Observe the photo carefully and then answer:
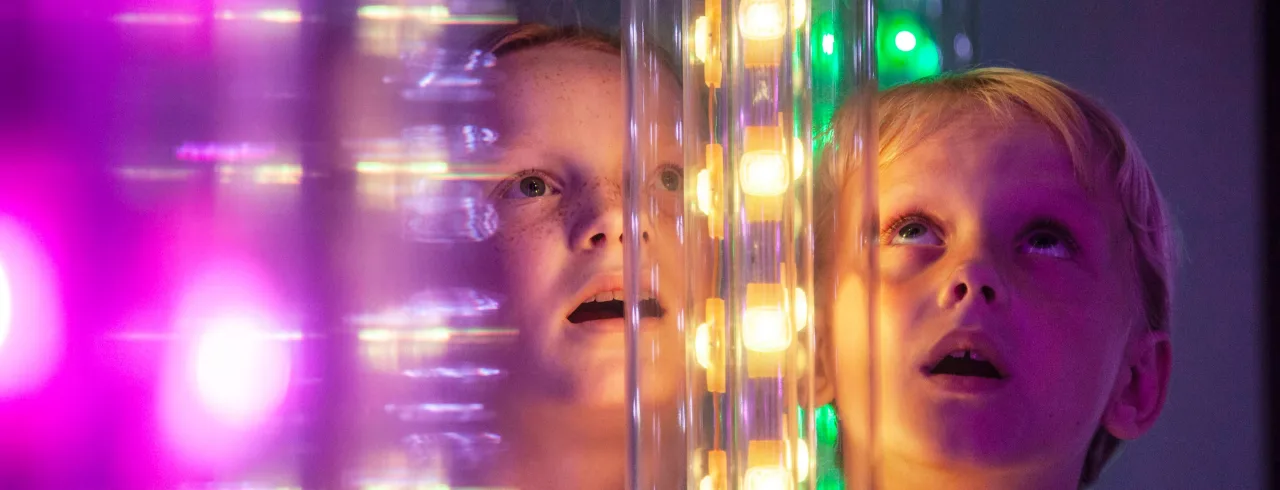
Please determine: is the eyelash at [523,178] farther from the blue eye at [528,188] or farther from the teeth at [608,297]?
the teeth at [608,297]

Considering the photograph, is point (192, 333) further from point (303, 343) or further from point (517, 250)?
point (517, 250)

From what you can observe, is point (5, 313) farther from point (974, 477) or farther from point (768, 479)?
point (974, 477)

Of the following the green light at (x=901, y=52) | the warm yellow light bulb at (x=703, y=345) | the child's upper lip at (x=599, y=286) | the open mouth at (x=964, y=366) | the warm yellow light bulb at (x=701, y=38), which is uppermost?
the green light at (x=901, y=52)

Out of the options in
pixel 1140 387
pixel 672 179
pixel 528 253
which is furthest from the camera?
pixel 528 253

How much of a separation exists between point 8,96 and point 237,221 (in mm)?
316

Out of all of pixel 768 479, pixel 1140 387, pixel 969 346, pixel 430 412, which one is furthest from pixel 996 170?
pixel 430 412

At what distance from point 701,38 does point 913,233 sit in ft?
1.03

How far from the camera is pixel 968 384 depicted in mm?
1024

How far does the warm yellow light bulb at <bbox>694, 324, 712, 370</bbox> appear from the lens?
3.03 ft

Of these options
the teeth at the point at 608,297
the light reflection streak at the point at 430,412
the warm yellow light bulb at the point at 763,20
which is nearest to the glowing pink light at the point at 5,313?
the light reflection streak at the point at 430,412

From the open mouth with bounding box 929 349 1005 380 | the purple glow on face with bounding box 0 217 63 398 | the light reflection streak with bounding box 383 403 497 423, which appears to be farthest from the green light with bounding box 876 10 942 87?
the purple glow on face with bounding box 0 217 63 398

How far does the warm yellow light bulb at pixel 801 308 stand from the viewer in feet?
2.96

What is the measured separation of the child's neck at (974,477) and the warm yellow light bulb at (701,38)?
46 centimetres

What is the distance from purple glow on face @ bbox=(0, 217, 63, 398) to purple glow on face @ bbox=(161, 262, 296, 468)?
0.48 feet
